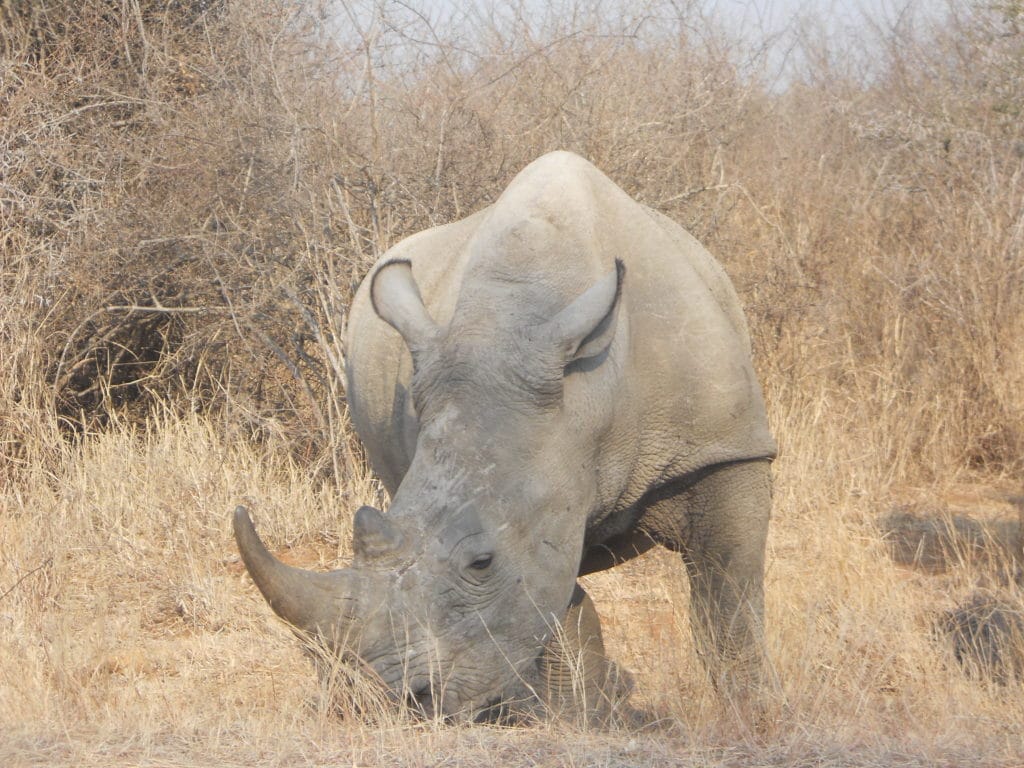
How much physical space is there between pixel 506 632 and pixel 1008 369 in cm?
609

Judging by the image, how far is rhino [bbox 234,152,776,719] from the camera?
3586mm

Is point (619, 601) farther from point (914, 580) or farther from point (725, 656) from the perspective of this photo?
point (725, 656)

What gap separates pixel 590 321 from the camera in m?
3.75

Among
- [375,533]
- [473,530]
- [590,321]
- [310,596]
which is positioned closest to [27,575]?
[310,596]

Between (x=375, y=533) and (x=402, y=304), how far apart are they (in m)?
0.79

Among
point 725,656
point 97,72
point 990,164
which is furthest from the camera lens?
point 990,164

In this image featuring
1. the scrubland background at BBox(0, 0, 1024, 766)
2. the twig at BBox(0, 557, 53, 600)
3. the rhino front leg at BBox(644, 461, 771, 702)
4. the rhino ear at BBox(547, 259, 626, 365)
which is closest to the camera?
the rhino ear at BBox(547, 259, 626, 365)

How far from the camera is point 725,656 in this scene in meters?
4.57

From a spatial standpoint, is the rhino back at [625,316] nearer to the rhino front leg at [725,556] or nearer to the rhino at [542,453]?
the rhino at [542,453]

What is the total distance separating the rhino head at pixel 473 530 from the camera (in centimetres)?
357

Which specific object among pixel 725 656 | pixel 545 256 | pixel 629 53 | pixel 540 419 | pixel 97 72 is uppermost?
pixel 97 72

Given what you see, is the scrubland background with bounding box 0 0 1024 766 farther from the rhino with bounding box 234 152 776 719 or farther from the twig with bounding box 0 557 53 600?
the rhino with bounding box 234 152 776 719

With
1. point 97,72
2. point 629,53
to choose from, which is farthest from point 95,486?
point 629,53

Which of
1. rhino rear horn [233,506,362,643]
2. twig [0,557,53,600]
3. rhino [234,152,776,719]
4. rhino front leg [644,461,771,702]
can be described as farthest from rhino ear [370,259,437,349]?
twig [0,557,53,600]
